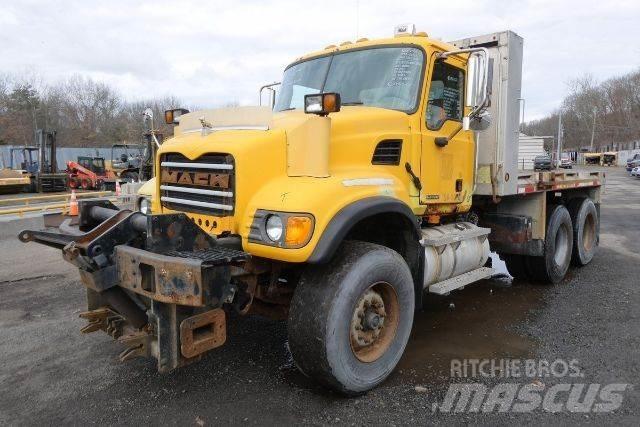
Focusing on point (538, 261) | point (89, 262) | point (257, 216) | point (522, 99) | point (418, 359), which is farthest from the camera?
point (538, 261)

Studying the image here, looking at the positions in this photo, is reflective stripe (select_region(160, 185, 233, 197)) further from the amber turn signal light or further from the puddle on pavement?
the puddle on pavement

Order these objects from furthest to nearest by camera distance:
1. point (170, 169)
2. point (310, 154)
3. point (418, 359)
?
point (418, 359) < point (170, 169) < point (310, 154)

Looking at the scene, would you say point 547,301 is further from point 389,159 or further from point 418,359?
point 389,159

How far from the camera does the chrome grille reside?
3.54 m

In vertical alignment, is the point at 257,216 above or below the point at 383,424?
above

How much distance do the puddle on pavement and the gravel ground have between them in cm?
2

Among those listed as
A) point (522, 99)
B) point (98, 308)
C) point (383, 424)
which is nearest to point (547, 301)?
point (522, 99)

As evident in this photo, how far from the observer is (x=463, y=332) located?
495cm

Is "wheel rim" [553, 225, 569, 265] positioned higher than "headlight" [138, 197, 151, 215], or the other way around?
"headlight" [138, 197, 151, 215]

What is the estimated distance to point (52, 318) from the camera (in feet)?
17.3

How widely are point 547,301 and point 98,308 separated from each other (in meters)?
4.95

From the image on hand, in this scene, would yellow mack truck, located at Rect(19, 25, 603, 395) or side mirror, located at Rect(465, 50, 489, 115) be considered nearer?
yellow mack truck, located at Rect(19, 25, 603, 395)

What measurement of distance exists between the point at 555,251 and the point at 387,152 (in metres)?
3.98

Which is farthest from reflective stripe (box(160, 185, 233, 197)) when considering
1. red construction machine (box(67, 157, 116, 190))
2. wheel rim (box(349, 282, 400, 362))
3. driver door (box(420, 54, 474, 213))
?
red construction machine (box(67, 157, 116, 190))
